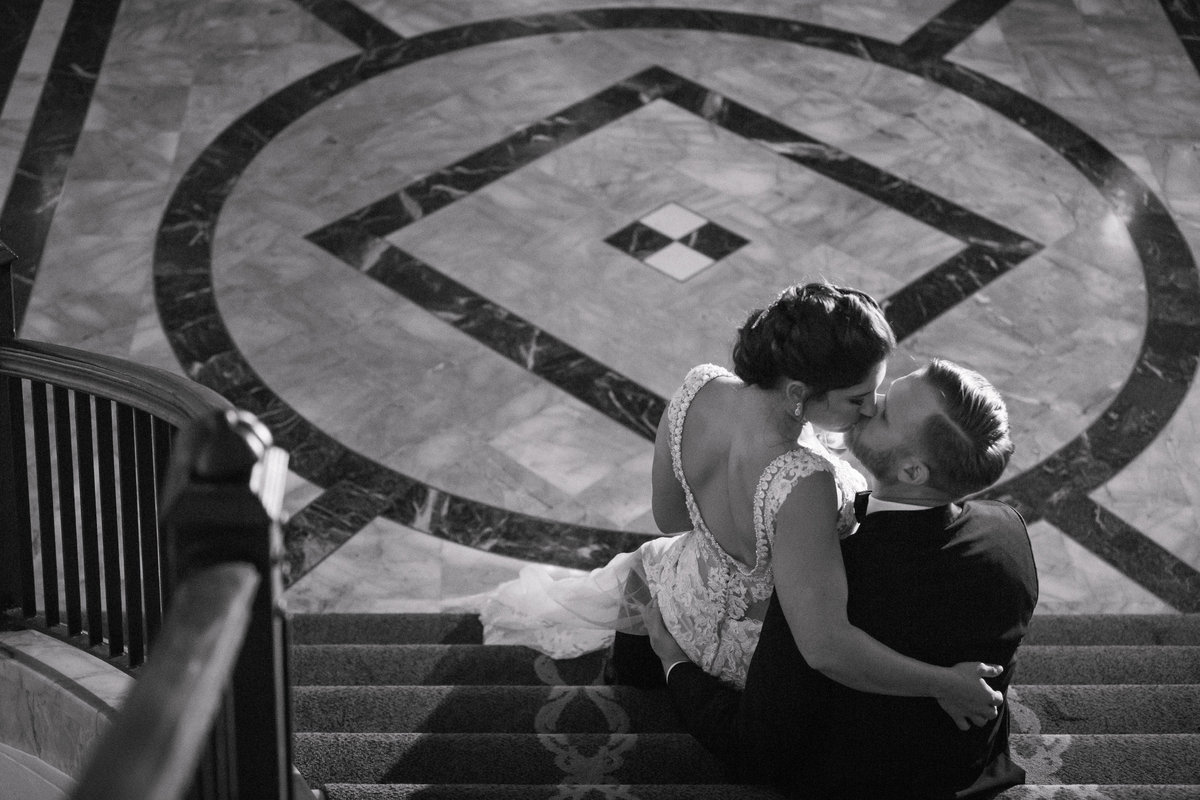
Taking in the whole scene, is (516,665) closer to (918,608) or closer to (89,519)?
(89,519)

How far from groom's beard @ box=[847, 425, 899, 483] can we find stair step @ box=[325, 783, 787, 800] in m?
0.59

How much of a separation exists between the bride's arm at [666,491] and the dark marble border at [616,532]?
4.94 feet

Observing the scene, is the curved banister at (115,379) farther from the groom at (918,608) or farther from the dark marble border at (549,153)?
the dark marble border at (549,153)

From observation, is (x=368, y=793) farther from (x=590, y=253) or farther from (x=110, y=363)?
(x=590, y=253)

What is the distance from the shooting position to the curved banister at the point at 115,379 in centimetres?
235

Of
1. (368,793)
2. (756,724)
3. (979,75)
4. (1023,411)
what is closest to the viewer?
(368,793)

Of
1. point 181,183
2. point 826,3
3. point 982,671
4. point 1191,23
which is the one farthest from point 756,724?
point 1191,23

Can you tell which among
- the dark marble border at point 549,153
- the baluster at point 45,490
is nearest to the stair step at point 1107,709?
the baluster at point 45,490

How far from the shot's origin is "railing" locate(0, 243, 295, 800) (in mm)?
1169

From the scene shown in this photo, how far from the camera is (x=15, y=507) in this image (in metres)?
2.96

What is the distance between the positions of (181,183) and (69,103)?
0.88 meters

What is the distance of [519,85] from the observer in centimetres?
678

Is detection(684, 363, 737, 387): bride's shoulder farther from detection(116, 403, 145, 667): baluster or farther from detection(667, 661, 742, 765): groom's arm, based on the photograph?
detection(116, 403, 145, 667): baluster

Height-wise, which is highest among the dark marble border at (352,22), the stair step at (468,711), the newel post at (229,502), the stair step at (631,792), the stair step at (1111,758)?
the newel post at (229,502)
